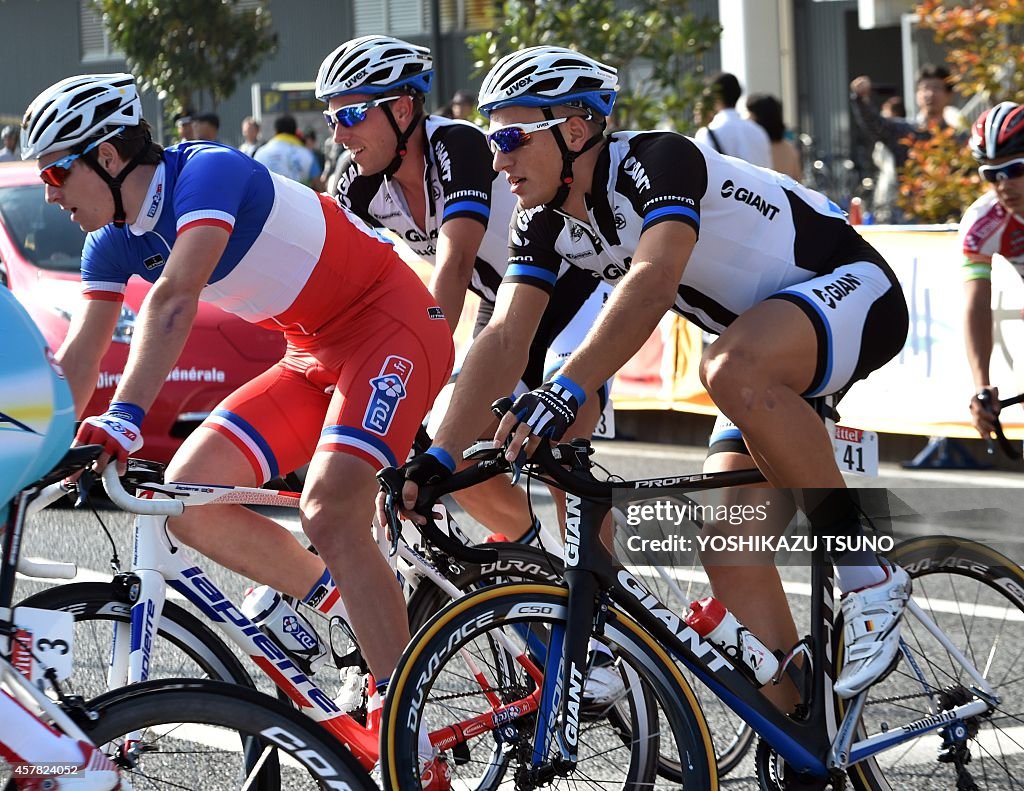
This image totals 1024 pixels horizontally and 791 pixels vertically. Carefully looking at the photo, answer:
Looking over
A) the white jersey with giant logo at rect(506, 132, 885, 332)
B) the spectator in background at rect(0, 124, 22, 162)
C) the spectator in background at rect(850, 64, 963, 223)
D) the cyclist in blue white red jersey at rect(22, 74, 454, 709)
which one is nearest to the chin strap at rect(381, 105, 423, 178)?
the cyclist in blue white red jersey at rect(22, 74, 454, 709)

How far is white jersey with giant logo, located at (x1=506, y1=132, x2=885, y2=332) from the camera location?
3852mm

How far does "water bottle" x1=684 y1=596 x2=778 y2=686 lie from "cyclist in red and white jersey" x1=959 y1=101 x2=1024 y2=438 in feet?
7.18

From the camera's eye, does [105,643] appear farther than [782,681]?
No

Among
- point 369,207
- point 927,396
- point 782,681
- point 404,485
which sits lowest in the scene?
point 927,396

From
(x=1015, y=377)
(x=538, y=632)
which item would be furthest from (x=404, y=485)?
(x=1015, y=377)

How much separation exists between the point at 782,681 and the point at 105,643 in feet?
5.31

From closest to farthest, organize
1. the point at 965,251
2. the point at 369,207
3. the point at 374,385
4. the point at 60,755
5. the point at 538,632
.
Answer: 1. the point at 60,755
2. the point at 538,632
3. the point at 374,385
4. the point at 369,207
5. the point at 965,251

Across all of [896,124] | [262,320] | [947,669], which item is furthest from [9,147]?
[947,669]

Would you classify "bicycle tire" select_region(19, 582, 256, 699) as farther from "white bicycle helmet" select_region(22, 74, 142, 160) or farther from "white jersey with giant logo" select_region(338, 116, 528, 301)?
"white jersey with giant logo" select_region(338, 116, 528, 301)

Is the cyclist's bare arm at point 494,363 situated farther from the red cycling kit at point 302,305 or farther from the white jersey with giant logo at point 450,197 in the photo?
the white jersey with giant logo at point 450,197

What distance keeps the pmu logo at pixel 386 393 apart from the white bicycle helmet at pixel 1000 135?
257cm

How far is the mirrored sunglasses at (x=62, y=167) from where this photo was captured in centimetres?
388

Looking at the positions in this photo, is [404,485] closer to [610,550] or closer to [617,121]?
[610,550]

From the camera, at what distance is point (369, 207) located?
17.4ft
